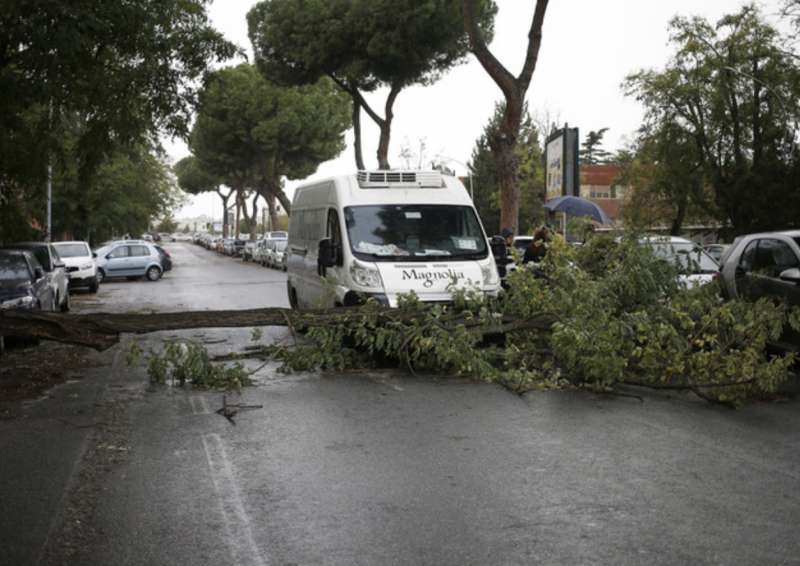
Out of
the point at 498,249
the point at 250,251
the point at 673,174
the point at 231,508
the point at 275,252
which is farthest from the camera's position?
the point at 250,251

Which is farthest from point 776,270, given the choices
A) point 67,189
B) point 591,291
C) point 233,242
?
point 233,242

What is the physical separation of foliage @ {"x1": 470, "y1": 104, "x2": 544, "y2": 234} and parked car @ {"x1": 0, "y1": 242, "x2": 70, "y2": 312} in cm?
5083

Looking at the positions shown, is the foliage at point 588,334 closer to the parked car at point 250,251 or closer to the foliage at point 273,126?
the foliage at point 273,126

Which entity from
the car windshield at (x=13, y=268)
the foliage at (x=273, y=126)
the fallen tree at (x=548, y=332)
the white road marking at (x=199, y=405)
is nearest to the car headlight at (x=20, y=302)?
the car windshield at (x=13, y=268)

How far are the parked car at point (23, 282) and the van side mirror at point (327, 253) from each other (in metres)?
4.29

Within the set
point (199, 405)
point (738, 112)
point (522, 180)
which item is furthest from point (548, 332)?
point (522, 180)

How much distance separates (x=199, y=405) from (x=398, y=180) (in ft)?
18.4

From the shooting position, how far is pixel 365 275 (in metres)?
12.2

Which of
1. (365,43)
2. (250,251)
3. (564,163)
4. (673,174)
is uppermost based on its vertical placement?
(365,43)

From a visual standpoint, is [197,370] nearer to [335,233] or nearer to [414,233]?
[335,233]

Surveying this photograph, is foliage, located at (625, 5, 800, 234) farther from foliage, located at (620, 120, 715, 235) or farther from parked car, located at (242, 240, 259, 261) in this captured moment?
parked car, located at (242, 240, 259, 261)

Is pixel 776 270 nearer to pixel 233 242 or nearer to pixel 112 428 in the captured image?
pixel 112 428

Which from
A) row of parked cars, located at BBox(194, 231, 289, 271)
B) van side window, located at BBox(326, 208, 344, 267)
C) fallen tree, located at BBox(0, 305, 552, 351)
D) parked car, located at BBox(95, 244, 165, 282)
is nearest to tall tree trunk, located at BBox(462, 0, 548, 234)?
van side window, located at BBox(326, 208, 344, 267)

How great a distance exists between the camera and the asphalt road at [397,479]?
195 inches
